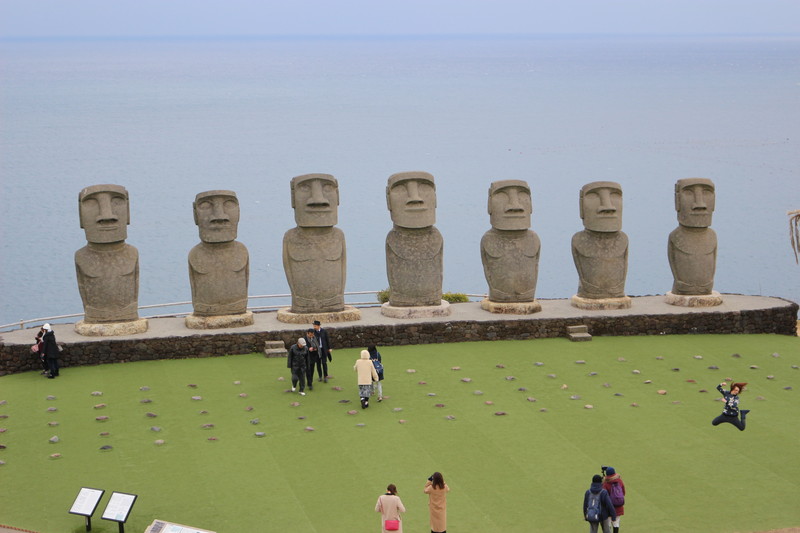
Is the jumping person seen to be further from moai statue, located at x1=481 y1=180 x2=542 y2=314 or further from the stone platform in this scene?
moai statue, located at x1=481 y1=180 x2=542 y2=314

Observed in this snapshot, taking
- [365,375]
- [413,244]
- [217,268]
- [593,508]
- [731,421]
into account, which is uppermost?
[413,244]

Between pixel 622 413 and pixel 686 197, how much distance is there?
24.5 ft

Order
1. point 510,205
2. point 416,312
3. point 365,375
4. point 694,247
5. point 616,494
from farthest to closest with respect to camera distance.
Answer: point 694,247
point 510,205
point 416,312
point 365,375
point 616,494

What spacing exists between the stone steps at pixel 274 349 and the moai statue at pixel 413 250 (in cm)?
249

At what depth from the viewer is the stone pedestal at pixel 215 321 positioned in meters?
24.5

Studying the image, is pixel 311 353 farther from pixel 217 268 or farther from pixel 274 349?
pixel 217 268

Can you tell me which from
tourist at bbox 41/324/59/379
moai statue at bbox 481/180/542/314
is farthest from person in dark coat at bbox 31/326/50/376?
moai statue at bbox 481/180/542/314

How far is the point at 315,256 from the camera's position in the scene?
82.1ft

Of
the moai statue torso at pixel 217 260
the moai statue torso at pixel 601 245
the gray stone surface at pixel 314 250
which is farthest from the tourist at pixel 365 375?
the moai statue torso at pixel 601 245

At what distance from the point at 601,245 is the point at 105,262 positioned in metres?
9.80

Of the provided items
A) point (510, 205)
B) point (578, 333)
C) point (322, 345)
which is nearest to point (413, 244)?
point (510, 205)

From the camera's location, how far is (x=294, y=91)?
361 ft

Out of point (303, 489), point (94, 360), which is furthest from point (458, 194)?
point (303, 489)

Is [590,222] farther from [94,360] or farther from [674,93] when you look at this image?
[674,93]
